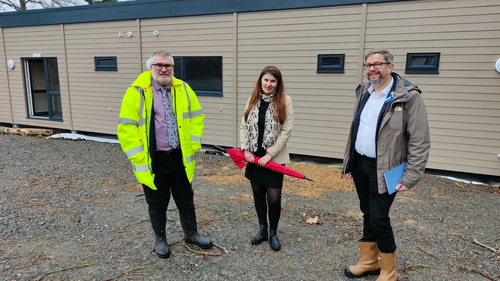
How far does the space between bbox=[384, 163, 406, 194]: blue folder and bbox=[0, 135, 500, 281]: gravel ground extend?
1.00 m

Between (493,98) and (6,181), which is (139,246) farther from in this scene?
(493,98)

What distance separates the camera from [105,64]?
326 inches

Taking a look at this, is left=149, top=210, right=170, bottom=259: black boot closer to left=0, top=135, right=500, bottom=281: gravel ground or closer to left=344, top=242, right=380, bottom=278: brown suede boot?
left=0, top=135, right=500, bottom=281: gravel ground

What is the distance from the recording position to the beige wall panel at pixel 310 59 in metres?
6.06

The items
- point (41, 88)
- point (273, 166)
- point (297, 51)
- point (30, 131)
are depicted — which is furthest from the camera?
point (41, 88)

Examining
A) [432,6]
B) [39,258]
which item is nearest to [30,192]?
[39,258]

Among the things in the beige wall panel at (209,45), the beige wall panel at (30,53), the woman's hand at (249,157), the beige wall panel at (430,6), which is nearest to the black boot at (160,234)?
the woman's hand at (249,157)

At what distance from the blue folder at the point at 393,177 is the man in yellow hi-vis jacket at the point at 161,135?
1.64 metres

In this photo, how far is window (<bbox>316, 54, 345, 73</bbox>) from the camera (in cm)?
614

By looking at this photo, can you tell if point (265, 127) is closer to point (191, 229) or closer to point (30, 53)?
point (191, 229)

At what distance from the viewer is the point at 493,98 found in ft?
17.3

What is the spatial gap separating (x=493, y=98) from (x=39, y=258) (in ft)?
22.0

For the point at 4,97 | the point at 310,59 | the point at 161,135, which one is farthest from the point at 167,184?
the point at 4,97

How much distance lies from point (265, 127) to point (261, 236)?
1153 mm
